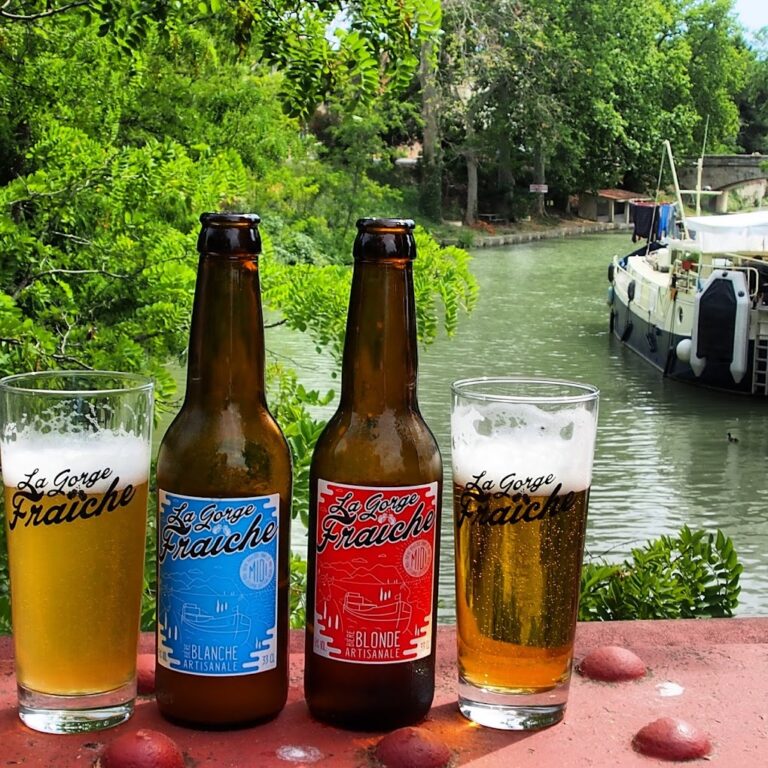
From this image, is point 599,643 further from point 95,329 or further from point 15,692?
point 95,329

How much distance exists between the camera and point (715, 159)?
58938 mm

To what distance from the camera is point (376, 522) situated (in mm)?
1264

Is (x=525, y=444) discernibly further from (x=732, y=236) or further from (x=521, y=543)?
(x=732, y=236)

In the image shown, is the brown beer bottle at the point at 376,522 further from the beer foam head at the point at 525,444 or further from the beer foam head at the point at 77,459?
the beer foam head at the point at 77,459

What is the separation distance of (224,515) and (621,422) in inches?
560

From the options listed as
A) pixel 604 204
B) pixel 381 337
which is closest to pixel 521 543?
pixel 381 337

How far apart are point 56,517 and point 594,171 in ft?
176

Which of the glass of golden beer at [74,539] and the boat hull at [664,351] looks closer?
the glass of golden beer at [74,539]

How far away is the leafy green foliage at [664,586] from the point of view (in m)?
2.99

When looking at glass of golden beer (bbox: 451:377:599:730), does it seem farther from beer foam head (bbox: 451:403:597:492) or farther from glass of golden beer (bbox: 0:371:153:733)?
glass of golden beer (bbox: 0:371:153:733)

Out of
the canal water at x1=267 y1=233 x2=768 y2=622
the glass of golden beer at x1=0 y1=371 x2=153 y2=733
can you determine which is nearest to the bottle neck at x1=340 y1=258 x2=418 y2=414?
the glass of golden beer at x1=0 y1=371 x2=153 y2=733

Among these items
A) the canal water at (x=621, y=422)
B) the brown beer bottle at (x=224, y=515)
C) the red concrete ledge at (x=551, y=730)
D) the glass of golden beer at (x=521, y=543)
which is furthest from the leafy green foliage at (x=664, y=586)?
the canal water at (x=621, y=422)

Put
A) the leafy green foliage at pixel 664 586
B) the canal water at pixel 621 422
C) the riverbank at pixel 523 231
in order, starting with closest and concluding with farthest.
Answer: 1. the leafy green foliage at pixel 664 586
2. the canal water at pixel 621 422
3. the riverbank at pixel 523 231

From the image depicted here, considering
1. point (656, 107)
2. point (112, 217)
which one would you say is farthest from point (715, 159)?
point (112, 217)
